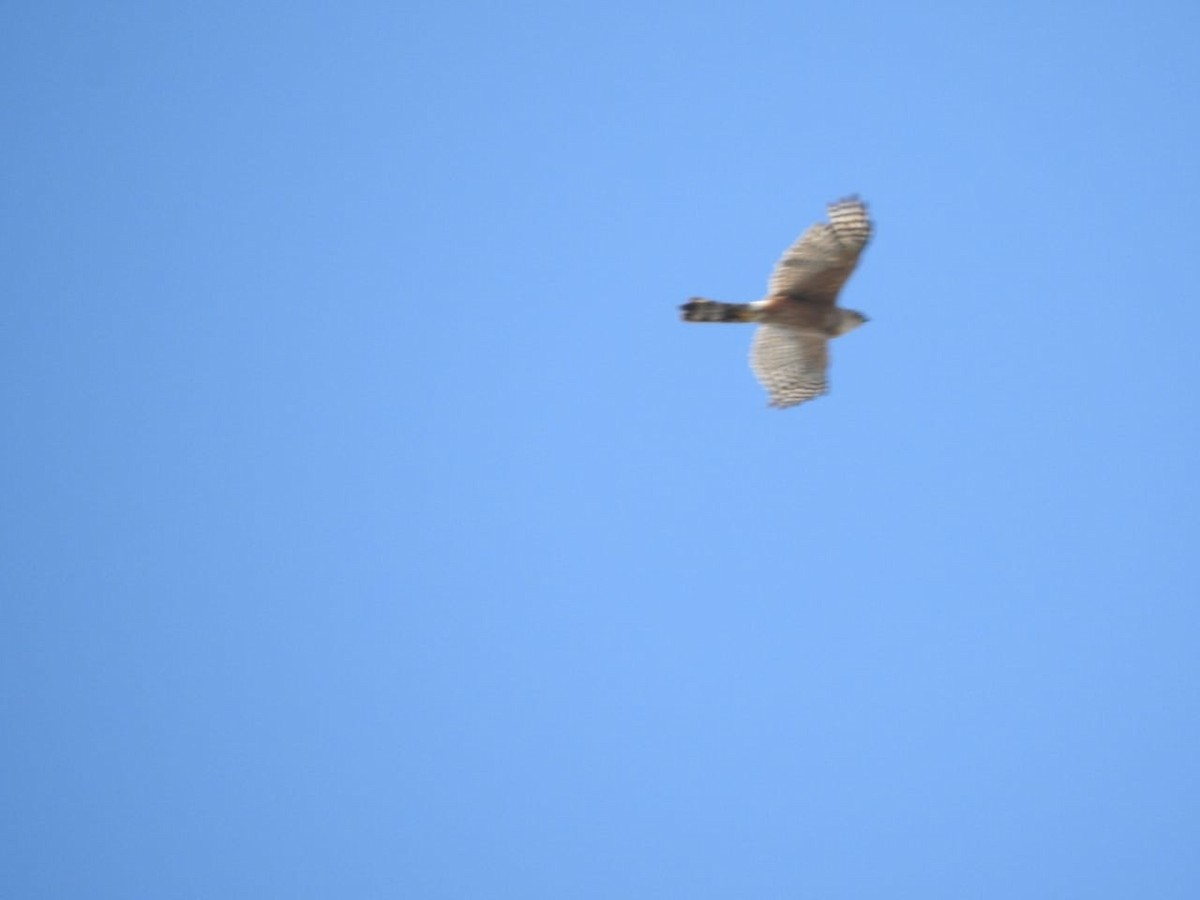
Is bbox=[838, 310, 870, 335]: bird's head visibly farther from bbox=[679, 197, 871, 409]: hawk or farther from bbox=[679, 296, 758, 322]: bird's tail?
bbox=[679, 296, 758, 322]: bird's tail

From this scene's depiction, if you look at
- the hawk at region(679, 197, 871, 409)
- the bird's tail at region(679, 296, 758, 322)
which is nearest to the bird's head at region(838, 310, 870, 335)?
the hawk at region(679, 197, 871, 409)

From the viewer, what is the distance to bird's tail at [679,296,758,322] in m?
20.3

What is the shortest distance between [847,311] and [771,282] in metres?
1.25

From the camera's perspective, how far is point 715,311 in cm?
2058

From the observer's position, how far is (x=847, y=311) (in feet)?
69.4

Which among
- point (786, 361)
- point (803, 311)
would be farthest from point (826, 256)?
point (786, 361)

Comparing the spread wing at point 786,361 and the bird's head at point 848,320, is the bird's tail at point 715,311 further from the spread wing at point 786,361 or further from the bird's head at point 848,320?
the bird's head at point 848,320

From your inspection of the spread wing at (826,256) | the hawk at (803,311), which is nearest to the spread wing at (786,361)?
the hawk at (803,311)

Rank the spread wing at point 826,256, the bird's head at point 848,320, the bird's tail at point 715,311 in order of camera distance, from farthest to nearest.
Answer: the bird's head at point 848,320, the bird's tail at point 715,311, the spread wing at point 826,256

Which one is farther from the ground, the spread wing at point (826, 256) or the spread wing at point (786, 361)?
the spread wing at point (826, 256)

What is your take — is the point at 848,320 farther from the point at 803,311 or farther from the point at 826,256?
the point at 826,256

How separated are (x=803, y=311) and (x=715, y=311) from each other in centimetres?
130

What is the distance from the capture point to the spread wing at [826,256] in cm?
1938

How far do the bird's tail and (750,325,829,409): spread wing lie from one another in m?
0.44
